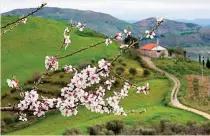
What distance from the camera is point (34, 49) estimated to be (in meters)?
66.6

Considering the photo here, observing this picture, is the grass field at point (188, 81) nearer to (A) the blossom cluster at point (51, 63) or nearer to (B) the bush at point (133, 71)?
(B) the bush at point (133, 71)

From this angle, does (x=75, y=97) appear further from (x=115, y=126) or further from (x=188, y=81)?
(x=188, y=81)

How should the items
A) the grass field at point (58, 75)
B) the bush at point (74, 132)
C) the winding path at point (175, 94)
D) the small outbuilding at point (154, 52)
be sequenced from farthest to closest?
the small outbuilding at point (154, 52) → the winding path at point (175, 94) → the grass field at point (58, 75) → the bush at point (74, 132)

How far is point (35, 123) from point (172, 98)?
40.0 feet

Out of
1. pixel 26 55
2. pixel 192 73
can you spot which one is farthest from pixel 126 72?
pixel 26 55

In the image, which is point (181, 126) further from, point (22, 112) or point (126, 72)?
point (126, 72)

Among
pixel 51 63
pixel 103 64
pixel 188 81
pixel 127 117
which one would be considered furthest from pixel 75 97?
pixel 188 81

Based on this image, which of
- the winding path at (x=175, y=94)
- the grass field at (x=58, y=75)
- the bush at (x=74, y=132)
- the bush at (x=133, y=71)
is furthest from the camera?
the bush at (x=133, y=71)

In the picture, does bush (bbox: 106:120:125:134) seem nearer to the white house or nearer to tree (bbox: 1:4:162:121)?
tree (bbox: 1:4:162:121)

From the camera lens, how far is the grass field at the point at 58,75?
98.5ft

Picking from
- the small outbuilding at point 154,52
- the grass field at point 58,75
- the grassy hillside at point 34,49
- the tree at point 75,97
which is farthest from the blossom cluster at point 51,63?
the small outbuilding at point 154,52

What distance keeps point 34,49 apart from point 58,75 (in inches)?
833

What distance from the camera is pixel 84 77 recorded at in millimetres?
5680

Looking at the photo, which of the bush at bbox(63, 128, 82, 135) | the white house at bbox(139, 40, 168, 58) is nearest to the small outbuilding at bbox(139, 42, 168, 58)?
the white house at bbox(139, 40, 168, 58)
